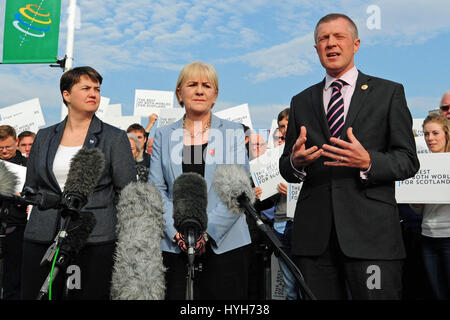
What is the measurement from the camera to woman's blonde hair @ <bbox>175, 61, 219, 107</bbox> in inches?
126

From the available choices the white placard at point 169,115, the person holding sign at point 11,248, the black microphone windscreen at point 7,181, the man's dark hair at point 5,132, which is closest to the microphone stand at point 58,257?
the black microphone windscreen at point 7,181

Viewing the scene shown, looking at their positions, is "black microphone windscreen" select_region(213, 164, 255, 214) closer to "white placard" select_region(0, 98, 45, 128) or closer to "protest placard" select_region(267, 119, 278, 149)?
"protest placard" select_region(267, 119, 278, 149)

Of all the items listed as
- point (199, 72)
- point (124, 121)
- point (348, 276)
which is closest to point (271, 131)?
point (124, 121)

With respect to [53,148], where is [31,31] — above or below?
above

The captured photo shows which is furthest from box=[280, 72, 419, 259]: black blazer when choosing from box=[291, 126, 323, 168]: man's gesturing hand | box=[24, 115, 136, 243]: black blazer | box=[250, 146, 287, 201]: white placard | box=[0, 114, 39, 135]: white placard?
box=[0, 114, 39, 135]: white placard

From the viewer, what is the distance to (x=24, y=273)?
312 centimetres

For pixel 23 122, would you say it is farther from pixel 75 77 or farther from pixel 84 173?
pixel 84 173

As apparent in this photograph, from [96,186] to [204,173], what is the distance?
2.46 ft

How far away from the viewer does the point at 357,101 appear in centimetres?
267

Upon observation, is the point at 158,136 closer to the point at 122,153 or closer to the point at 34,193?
the point at 122,153

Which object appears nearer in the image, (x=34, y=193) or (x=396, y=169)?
(x=34, y=193)

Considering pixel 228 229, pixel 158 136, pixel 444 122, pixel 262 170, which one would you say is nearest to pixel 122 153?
pixel 158 136

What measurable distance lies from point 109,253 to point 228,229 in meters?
0.86
